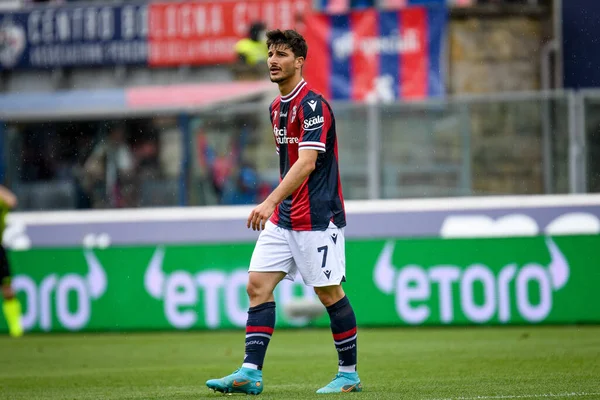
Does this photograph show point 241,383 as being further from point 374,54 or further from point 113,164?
point 374,54

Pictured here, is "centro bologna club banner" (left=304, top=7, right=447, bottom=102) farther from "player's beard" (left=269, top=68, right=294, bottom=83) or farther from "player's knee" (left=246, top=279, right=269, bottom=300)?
"player's knee" (left=246, top=279, right=269, bottom=300)

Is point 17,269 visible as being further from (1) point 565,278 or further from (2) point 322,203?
(2) point 322,203

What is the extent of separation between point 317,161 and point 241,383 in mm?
1480

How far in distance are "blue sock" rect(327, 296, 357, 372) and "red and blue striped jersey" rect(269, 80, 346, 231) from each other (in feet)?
1.84

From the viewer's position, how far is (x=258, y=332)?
7.88 m

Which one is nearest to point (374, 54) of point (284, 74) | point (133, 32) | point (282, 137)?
point (133, 32)

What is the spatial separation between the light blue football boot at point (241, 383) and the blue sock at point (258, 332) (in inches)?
→ 3.1

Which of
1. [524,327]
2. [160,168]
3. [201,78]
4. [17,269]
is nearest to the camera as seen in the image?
[524,327]

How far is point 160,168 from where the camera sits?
18.6 m

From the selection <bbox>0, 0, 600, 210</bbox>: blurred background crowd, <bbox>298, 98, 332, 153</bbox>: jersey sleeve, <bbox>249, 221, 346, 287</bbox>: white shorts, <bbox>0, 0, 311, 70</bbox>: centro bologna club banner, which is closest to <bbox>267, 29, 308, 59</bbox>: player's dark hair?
<bbox>298, 98, 332, 153</bbox>: jersey sleeve

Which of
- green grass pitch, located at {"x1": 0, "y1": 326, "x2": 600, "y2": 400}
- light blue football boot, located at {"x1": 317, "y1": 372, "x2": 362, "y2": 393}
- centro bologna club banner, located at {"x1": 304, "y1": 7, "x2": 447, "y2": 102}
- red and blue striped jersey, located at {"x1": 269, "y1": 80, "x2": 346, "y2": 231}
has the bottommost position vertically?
green grass pitch, located at {"x1": 0, "y1": 326, "x2": 600, "y2": 400}

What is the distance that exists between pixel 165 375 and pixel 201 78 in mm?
15709

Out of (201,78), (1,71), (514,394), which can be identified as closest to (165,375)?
(514,394)

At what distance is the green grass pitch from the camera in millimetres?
8195
